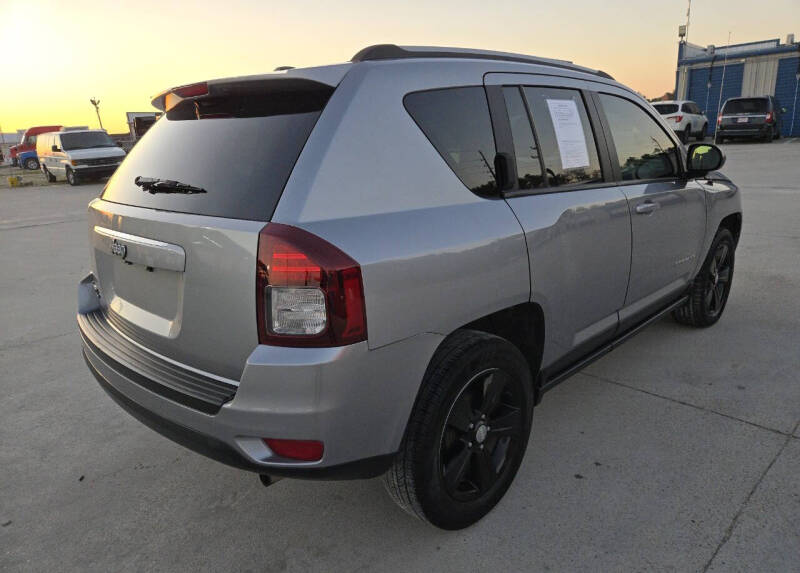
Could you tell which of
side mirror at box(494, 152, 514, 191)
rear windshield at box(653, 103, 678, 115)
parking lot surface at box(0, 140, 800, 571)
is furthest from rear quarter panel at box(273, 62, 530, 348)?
rear windshield at box(653, 103, 678, 115)

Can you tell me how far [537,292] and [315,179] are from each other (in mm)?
1083

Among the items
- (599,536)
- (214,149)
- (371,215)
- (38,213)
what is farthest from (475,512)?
(38,213)

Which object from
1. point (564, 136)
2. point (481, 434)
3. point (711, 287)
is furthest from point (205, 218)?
point (711, 287)

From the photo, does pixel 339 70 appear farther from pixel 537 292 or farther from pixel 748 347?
pixel 748 347

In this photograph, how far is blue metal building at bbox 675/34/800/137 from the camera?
30.8 metres

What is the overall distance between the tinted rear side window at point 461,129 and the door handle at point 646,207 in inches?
44.9

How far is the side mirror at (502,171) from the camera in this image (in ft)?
7.43

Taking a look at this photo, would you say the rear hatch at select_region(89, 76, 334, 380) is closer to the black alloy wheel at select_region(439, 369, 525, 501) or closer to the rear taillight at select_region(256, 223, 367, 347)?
the rear taillight at select_region(256, 223, 367, 347)

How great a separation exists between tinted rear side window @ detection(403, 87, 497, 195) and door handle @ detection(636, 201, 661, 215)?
1.14 meters

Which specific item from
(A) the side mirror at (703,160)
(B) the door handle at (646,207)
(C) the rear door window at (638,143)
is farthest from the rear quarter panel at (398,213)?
(A) the side mirror at (703,160)

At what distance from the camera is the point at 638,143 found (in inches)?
128

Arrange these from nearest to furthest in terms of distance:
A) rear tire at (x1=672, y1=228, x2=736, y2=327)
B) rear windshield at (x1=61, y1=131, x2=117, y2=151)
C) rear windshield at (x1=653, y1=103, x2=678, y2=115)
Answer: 1. rear tire at (x1=672, y1=228, x2=736, y2=327)
2. rear windshield at (x1=61, y1=131, x2=117, y2=151)
3. rear windshield at (x1=653, y1=103, x2=678, y2=115)

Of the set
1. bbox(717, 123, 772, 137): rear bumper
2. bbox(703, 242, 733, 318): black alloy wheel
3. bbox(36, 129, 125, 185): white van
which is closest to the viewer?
bbox(703, 242, 733, 318): black alloy wheel

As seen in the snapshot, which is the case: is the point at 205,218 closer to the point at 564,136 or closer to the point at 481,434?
the point at 481,434
